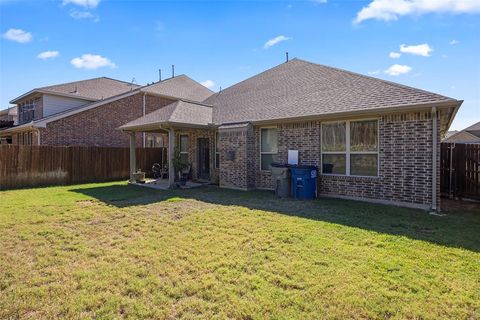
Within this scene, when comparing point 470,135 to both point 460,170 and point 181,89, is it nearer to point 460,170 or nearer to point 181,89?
point 460,170

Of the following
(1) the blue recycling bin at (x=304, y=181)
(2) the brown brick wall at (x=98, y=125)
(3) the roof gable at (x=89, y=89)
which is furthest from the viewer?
(3) the roof gable at (x=89, y=89)

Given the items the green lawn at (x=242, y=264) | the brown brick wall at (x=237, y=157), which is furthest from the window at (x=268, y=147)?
the green lawn at (x=242, y=264)

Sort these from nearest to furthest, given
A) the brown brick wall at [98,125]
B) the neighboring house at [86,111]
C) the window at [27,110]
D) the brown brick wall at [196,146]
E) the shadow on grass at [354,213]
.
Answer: the shadow on grass at [354,213] < the brown brick wall at [196,146] < the brown brick wall at [98,125] < the neighboring house at [86,111] < the window at [27,110]

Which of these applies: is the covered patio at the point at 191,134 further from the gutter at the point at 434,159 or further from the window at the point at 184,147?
the gutter at the point at 434,159

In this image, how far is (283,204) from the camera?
833cm

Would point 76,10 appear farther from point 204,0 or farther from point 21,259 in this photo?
point 21,259

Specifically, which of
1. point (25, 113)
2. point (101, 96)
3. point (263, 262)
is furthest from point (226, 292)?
point (25, 113)

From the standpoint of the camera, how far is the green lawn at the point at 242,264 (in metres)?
3.04

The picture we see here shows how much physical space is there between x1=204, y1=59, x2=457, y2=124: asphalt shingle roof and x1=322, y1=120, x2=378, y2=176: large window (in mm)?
643

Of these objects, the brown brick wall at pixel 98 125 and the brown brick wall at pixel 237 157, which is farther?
the brown brick wall at pixel 98 125

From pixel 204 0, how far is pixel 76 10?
4.53 metres

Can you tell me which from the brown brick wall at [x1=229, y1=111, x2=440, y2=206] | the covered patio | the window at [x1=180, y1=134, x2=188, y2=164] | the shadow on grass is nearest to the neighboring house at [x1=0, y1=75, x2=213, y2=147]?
the covered patio

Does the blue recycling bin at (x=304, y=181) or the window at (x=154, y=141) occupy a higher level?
the window at (x=154, y=141)

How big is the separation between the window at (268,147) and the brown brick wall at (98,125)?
8.76m
